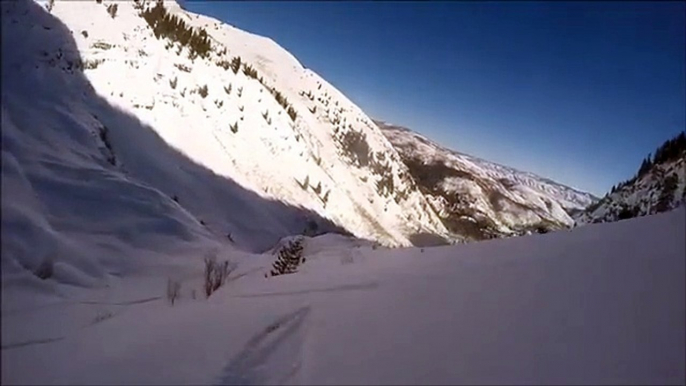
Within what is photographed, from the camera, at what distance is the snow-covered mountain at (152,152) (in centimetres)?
423

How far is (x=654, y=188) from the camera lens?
1034 cm

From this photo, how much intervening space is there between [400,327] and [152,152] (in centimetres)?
619

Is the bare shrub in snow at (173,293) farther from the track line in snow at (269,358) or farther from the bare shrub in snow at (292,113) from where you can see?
the bare shrub in snow at (292,113)

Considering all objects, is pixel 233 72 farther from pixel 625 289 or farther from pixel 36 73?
pixel 625 289

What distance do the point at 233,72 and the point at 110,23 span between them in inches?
122

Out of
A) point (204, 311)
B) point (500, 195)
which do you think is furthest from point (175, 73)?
point (500, 195)

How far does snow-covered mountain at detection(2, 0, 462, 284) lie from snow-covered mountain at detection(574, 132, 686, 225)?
4452 millimetres

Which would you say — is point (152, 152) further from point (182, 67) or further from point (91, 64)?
point (182, 67)

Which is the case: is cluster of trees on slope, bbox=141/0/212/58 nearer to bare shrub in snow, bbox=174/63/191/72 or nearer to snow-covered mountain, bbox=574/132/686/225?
bare shrub in snow, bbox=174/63/191/72

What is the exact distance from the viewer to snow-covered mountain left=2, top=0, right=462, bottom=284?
4.23 meters

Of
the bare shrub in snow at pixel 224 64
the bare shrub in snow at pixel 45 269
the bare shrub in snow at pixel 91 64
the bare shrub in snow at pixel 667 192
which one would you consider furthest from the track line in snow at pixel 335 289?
the bare shrub in snow at pixel 224 64

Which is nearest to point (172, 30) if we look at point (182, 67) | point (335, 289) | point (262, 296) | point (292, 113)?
point (182, 67)

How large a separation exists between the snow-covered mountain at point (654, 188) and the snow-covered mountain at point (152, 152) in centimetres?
445

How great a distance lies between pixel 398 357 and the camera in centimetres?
191
